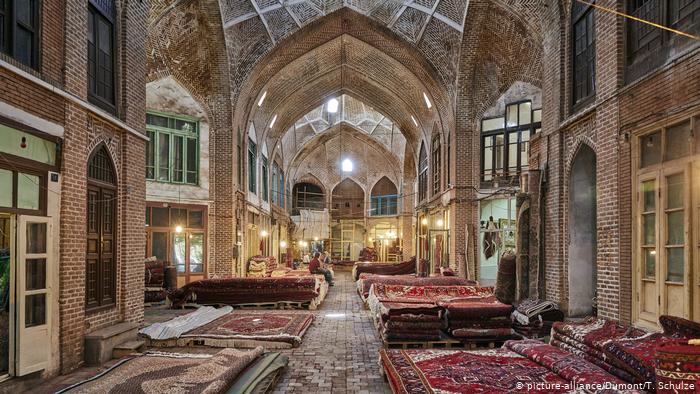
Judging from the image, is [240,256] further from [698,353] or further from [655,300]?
[698,353]

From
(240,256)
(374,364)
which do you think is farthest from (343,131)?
(374,364)

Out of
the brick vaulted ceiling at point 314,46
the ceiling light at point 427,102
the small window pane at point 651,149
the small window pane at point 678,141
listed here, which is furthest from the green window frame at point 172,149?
the small window pane at point 678,141

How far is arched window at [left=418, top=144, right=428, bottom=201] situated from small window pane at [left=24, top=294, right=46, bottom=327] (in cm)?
1949

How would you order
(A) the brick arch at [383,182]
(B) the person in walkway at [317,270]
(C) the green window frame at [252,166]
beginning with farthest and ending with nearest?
1. (A) the brick arch at [383,182]
2. (C) the green window frame at [252,166]
3. (B) the person in walkway at [317,270]

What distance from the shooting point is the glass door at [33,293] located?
570 centimetres

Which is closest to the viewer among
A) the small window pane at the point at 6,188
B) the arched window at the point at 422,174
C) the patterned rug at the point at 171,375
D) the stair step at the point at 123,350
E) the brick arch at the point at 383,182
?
the patterned rug at the point at 171,375

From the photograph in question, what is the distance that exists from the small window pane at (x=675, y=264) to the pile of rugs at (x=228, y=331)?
18.6 feet

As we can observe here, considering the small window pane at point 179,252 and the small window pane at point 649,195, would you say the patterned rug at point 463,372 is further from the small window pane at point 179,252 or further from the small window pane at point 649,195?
the small window pane at point 179,252

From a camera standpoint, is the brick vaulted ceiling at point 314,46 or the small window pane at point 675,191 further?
the brick vaulted ceiling at point 314,46

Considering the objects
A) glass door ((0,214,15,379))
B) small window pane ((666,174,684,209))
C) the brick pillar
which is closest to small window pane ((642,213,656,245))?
small window pane ((666,174,684,209))

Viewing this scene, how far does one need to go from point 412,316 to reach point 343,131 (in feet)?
84.7

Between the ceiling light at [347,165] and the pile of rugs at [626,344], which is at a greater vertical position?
the ceiling light at [347,165]

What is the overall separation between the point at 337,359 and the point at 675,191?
5206 mm

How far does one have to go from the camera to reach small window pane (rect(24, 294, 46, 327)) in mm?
5852
